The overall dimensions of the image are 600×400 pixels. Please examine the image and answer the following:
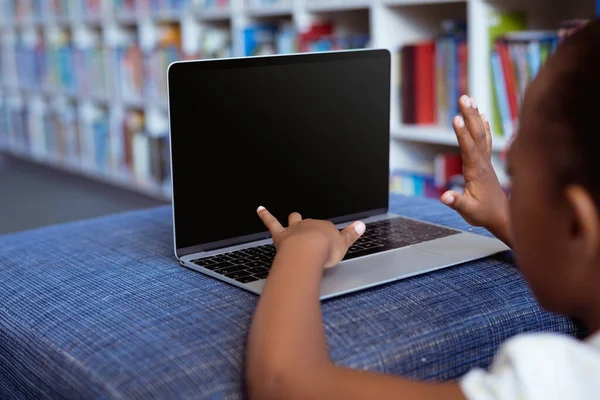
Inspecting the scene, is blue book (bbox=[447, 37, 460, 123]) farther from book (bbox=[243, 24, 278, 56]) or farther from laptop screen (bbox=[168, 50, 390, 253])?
laptop screen (bbox=[168, 50, 390, 253])

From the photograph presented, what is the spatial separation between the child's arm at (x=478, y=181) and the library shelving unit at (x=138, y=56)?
4.18 feet

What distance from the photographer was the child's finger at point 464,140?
97cm

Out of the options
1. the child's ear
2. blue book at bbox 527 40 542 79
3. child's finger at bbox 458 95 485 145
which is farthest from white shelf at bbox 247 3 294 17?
the child's ear

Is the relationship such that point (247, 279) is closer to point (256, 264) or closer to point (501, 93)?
point (256, 264)

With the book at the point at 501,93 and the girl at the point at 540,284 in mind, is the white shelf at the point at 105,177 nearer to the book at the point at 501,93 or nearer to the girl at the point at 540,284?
the book at the point at 501,93

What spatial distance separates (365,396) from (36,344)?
36 centimetres

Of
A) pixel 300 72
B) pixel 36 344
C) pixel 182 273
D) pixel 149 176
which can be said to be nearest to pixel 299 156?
pixel 300 72

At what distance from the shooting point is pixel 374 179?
118 centimetres

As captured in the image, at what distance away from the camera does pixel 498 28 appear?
2225 millimetres

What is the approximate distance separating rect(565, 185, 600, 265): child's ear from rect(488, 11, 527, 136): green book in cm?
172

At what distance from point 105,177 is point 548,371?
4071 mm

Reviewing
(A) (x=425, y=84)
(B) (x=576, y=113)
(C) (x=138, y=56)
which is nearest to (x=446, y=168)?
(A) (x=425, y=84)

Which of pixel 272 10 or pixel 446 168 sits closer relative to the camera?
pixel 446 168

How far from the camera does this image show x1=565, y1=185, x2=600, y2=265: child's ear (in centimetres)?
55
